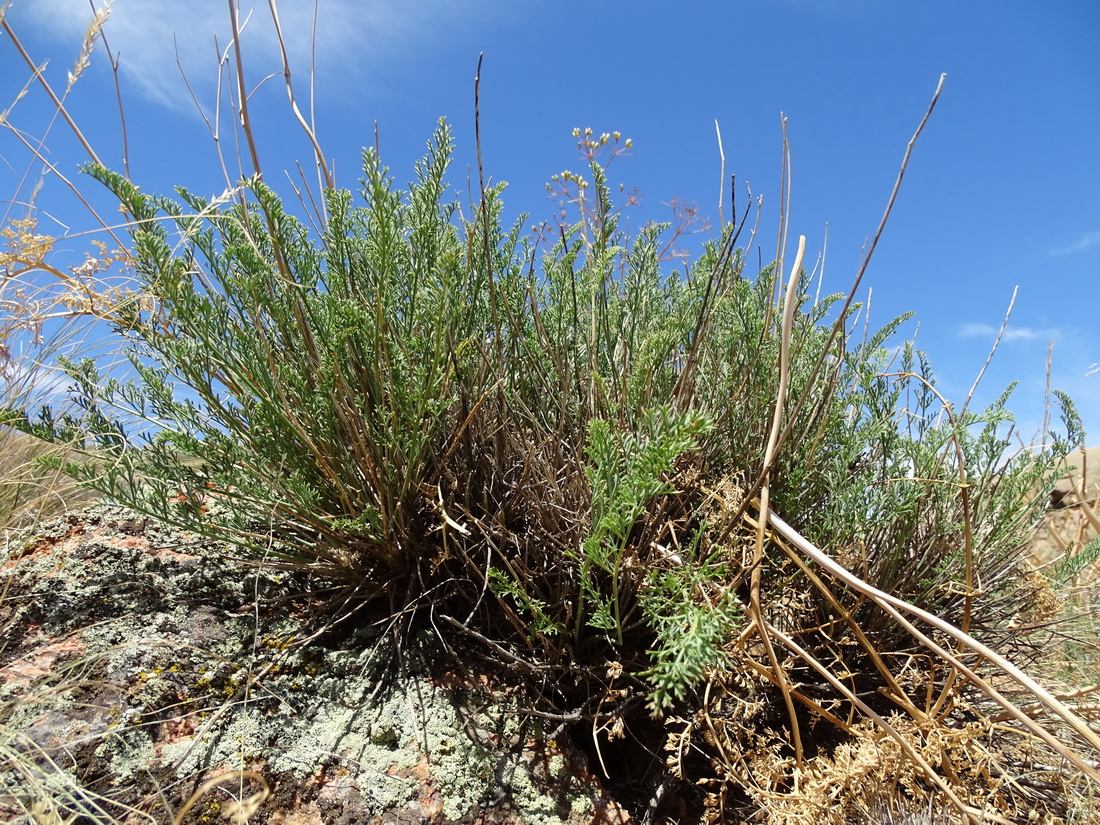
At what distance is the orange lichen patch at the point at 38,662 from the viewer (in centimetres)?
147

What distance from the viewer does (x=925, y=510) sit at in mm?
1866

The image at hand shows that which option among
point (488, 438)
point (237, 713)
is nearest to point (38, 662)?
point (237, 713)

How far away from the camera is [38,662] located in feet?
5.00

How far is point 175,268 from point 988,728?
205 cm

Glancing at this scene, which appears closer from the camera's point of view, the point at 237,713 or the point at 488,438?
the point at 237,713

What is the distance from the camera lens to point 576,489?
1.63 m

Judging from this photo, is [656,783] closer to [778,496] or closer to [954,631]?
[778,496]

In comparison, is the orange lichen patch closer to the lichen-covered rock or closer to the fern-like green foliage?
the lichen-covered rock

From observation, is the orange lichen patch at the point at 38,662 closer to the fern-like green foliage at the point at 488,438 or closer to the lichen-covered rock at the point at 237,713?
the lichen-covered rock at the point at 237,713

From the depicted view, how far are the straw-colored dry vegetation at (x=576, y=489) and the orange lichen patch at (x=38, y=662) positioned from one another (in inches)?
7.8

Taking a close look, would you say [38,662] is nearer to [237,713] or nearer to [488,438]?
[237,713]

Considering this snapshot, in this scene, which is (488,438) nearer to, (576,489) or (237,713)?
(576,489)

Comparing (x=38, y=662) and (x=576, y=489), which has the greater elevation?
(x=576, y=489)

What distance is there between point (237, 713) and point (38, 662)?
0.50 m
